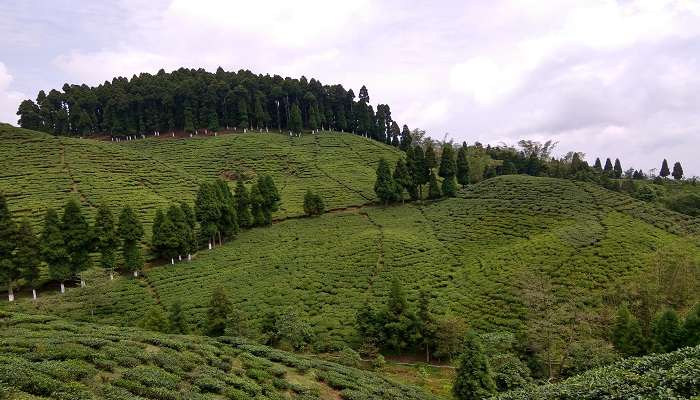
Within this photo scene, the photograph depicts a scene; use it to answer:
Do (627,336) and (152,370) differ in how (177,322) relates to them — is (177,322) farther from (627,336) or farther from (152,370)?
(627,336)

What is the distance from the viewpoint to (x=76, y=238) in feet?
148

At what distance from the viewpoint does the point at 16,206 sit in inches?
2431

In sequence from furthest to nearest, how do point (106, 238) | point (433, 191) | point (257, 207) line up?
point (433, 191) → point (257, 207) → point (106, 238)

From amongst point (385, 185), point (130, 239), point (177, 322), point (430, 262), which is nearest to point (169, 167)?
point (130, 239)

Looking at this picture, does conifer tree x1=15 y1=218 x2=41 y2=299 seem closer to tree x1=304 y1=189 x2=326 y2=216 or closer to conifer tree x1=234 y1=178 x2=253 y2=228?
conifer tree x1=234 y1=178 x2=253 y2=228

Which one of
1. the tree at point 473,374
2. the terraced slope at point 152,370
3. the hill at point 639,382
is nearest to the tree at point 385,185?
the tree at point 473,374

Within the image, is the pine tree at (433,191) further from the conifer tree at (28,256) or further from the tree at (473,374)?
the conifer tree at (28,256)

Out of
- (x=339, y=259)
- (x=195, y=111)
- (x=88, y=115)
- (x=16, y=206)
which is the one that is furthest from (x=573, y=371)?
(x=88, y=115)

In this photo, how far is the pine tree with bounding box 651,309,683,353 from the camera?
103 feet

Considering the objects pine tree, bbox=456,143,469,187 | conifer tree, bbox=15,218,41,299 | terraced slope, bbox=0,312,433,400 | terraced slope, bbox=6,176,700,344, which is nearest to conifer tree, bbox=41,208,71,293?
conifer tree, bbox=15,218,41,299

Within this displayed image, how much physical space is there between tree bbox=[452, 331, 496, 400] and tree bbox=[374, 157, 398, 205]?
4735 centimetres

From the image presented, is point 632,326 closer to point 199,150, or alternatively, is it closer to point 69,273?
point 69,273

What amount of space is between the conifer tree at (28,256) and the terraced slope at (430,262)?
3.02 metres

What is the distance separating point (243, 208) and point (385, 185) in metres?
25.8
